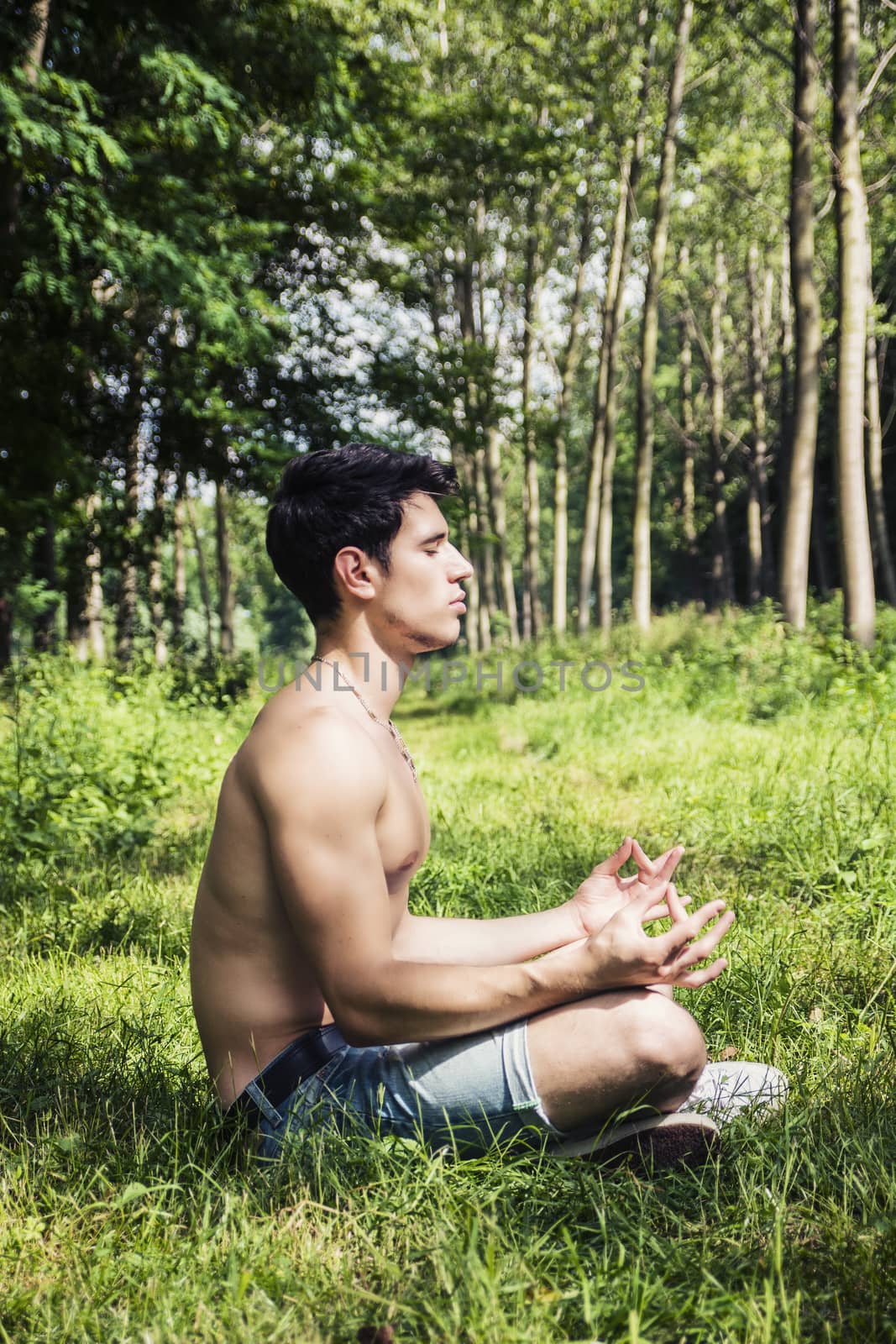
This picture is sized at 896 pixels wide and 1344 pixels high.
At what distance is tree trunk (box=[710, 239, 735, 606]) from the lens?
90.1ft

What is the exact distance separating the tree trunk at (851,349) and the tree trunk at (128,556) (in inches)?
364

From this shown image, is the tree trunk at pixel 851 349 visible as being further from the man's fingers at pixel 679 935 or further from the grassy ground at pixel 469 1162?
the man's fingers at pixel 679 935

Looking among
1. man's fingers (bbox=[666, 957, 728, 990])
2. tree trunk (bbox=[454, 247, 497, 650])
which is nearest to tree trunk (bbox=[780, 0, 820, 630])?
tree trunk (bbox=[454, 247, 497, 650])

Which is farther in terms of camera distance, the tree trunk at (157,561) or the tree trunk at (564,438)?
the tree trunk at (564,438)

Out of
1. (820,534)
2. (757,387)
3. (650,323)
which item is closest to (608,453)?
(650,323)

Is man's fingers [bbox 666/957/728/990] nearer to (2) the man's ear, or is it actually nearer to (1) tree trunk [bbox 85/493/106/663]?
(2) the man's ear

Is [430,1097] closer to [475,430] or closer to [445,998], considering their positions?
[445,998]

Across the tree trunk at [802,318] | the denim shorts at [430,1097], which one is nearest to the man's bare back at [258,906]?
the denim shorts at [430,1097]

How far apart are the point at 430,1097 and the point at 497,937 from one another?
592mm

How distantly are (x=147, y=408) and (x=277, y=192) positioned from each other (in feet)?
12.8

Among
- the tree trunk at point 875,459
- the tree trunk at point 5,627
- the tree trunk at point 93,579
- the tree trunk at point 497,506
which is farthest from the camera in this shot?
the tree trunk at point 875,459

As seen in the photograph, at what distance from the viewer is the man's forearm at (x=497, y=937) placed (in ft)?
8.04

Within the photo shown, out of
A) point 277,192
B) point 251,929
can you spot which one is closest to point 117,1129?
point 251,929

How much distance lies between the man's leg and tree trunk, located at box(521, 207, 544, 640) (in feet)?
49.8
